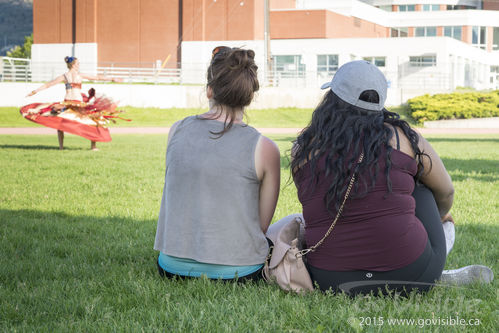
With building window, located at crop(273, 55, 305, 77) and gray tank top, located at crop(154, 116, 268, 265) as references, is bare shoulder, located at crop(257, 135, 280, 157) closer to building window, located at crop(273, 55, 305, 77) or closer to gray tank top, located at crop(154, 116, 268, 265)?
gray tank top, located at crop(154, 116, 268, 265)

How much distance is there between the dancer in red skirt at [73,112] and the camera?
1453 centimetres

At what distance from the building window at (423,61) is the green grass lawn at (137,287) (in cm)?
4140

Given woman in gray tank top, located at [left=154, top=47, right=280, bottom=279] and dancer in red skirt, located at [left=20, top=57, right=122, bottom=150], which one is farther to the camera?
dancer in red skirt, located at [left=20, top=57, right=122, bottom=150]

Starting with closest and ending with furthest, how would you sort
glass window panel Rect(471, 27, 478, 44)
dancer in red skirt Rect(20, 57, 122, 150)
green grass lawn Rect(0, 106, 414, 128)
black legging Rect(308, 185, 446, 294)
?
black legging Rect(308, 185, 446, 294)
dancer in red skirt Rect(20, 57, 122, 150)
green grass lawn Rect(0, 106, 414, 128)
glass window panel Rect(471, 27, 478, 44)

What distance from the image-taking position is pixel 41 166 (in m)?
10.9

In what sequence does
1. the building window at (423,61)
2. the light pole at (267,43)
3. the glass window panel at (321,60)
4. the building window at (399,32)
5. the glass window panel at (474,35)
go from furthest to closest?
the building window at (399,32)
the glass window panel at (474,35)
the glass window panel at (321,60)
the building window at (423,61)
the light pole at (267,43)

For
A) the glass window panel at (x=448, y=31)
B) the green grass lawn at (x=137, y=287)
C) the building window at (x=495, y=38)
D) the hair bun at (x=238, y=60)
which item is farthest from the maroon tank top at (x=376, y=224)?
the building window at (x=495, y=38)

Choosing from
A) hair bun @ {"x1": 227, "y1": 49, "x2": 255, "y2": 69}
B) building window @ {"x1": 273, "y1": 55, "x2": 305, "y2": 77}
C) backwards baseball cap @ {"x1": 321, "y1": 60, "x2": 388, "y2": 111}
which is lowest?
backwards baseball cap @ {"x1": 321, "y1": 60, "x2": 388, "y2": 111}

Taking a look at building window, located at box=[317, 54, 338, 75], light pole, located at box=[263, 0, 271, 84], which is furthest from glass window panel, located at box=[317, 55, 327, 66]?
light pole, located at box=[263, 0, 271, 84]

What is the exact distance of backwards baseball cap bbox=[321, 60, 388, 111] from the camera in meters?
3.28

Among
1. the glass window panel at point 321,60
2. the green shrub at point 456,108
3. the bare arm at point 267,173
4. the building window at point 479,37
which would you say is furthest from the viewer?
the building window at point 479,37

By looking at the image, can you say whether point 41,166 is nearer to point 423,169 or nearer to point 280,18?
point 423,169

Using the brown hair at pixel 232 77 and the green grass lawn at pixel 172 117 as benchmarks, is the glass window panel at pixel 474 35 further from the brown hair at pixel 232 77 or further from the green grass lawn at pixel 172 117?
the brown hair at pixel 232 77

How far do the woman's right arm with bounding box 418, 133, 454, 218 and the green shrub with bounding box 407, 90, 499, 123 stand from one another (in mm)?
27893
